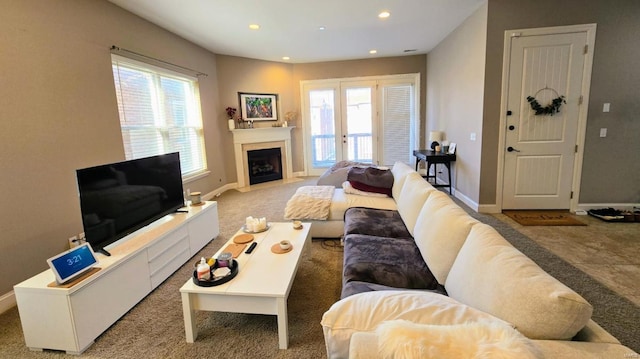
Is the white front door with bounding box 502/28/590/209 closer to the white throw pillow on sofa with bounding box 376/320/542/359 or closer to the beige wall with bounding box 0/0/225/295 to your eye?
the white throw pillow on sofa with bounding box 376/320/542/359

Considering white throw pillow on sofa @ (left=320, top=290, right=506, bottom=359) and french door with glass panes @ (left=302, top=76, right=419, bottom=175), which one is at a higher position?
french door with glass panes @ (left=302, top=76, right=419, bottom=175)

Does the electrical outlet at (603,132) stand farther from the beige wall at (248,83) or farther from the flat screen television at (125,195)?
the beige wall at (248,83)

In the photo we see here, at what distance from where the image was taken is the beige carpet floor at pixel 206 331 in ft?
5.90

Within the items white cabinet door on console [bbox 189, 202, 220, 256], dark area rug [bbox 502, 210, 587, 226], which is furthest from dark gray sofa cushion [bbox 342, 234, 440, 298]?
dark area rug [bbox 502, 210, 587, 226]

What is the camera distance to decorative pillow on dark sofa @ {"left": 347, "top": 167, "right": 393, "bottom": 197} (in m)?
3.47

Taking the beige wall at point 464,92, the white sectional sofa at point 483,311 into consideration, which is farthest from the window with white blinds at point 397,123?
the white sectional sofa at point 483,311

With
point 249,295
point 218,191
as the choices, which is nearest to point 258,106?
point 218,191

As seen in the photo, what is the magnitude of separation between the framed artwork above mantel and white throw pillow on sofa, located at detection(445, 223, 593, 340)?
5669mm

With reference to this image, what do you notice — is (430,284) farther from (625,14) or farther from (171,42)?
(171,42)

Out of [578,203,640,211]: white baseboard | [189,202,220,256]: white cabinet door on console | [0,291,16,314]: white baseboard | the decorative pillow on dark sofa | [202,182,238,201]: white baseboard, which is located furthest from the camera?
[202,182,238,201]: white baseboard

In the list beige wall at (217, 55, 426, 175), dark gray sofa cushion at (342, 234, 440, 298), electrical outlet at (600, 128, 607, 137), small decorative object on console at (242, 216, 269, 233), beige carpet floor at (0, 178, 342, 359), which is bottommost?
beige carpet floor at (0, 178, 342, 359)

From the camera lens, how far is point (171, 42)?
446 cm

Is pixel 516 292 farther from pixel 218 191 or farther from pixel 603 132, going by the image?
pixel 218 191

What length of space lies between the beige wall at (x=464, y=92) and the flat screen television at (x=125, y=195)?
386 centimetres
